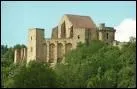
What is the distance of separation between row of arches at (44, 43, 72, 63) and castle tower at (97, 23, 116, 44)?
3.34 meters

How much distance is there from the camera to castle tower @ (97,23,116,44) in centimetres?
7550

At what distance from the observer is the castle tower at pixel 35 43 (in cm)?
7697

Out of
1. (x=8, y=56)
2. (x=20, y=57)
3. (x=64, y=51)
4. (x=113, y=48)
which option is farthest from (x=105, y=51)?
(x=8, y=56)

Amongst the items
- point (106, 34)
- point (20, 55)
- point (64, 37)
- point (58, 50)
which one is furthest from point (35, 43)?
point (106, 34)

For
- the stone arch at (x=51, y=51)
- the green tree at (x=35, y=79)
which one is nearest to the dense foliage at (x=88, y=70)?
the green tree at (x=35, y=79)

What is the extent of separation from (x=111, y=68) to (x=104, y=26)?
1193cm

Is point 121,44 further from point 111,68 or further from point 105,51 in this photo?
point 111,68

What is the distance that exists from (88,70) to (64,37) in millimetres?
15804

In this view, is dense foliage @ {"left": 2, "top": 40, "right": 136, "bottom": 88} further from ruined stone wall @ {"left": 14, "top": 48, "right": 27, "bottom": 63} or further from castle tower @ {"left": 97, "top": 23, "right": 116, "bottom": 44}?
ruined stone wall @ {"left": 14, "top": 48, "right": 27, "bottom": 63}

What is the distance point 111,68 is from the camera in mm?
64938

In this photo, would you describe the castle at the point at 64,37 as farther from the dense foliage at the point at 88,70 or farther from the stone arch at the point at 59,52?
the dense foliage at the point at 88,70

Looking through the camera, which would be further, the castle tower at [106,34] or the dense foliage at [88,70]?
the castle tower at [106,34]

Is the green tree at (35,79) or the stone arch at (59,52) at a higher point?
the stone arch at (59,52)

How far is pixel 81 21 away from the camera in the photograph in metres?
78.8
